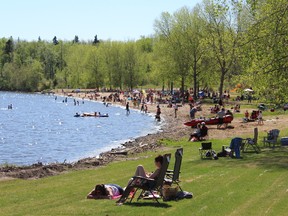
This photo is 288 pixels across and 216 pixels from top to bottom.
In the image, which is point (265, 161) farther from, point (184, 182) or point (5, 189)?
point (5, 189)

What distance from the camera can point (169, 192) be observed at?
13.3 meters

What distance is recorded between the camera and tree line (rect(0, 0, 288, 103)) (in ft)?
81.8

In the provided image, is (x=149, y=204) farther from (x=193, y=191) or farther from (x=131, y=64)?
(x=131, y=64)

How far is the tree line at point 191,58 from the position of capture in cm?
2492

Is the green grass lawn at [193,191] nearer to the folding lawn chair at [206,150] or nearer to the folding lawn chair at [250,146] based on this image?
the folding lawn chair at [206,150]

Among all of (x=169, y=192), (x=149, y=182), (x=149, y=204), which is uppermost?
Answer: (x=149, y=182)

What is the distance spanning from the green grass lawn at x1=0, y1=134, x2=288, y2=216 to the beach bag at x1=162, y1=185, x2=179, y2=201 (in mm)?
311

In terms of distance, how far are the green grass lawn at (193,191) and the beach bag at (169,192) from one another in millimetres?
311

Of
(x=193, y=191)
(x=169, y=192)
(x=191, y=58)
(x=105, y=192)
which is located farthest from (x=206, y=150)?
(x=191, y=58)

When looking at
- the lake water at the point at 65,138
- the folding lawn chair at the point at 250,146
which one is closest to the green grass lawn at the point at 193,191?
the folding lawn chair at the point at 250,146

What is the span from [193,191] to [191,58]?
7132 cm

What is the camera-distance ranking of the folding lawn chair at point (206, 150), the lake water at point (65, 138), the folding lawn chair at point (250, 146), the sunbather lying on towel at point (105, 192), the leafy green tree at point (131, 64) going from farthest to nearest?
the leafy green tree at point (131, 64)
the lake water at point (65, 138)
the folding lawn chair at point (250, 146)
the folding lawn chair at point (206, 150)
the sunbather lying on towel at point (105, 192)

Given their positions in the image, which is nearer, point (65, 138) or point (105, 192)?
point (105, 192)

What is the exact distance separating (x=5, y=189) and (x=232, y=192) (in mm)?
8765
